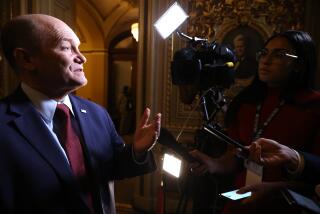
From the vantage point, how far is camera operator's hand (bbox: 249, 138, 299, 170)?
2.99ft

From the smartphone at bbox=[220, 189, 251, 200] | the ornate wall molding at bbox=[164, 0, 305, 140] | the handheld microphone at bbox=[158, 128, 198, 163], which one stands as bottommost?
the smartphone at bbox=[220, 189, 251, 200]

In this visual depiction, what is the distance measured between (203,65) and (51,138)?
885mm

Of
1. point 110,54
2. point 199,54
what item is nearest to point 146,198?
point 199,54

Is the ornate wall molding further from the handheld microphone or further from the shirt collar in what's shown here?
the shirt collar

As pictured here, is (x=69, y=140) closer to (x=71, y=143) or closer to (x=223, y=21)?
(x=71, y=143)

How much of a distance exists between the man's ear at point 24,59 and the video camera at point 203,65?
2.55 feet

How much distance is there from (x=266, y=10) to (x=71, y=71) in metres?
1.96

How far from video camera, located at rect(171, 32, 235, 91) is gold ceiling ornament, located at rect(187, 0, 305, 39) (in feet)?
3.47

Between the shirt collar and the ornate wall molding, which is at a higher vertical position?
the ornate wall molding

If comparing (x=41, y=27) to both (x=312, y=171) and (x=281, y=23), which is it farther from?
(x=281, y=23)

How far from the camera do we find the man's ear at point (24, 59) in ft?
2.95

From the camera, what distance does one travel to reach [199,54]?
154 centimetres

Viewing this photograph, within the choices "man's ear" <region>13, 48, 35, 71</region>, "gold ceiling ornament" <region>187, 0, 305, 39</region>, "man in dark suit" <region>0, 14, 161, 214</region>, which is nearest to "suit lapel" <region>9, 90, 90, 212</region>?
"man in dark suit" <region>0, 14, 161, 214</region>

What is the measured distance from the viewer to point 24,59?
2.98ft
